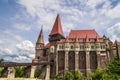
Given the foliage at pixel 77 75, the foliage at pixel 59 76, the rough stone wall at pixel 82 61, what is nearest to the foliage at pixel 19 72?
the foliage at pixel 59 76

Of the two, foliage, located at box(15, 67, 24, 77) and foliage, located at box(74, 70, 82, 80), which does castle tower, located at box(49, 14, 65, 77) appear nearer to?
foliage, located at box(74, 70, 82, 80)

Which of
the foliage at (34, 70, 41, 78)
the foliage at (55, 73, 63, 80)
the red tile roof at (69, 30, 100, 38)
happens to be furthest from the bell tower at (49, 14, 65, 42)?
the foliage at (55, 73, 63, 80)

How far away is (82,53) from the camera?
204 feet

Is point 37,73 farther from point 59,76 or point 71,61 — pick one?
point 71,61

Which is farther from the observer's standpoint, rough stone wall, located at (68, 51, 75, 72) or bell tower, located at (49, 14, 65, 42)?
bell tower, located at (49, 14, 65, 42)

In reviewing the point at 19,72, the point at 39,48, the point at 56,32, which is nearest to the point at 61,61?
the point at 56,32

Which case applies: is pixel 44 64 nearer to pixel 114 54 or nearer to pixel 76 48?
pixel 76 48

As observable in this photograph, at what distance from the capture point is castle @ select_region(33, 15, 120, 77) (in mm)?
59812

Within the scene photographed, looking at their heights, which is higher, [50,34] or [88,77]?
[50,34]

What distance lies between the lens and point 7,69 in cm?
5600

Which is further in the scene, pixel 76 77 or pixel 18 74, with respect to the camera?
pixel 18 74

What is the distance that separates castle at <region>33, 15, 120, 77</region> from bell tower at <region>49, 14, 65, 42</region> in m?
6.30

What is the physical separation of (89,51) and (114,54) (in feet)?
28.1

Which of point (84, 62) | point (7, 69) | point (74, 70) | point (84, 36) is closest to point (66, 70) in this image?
point (74, 70)
